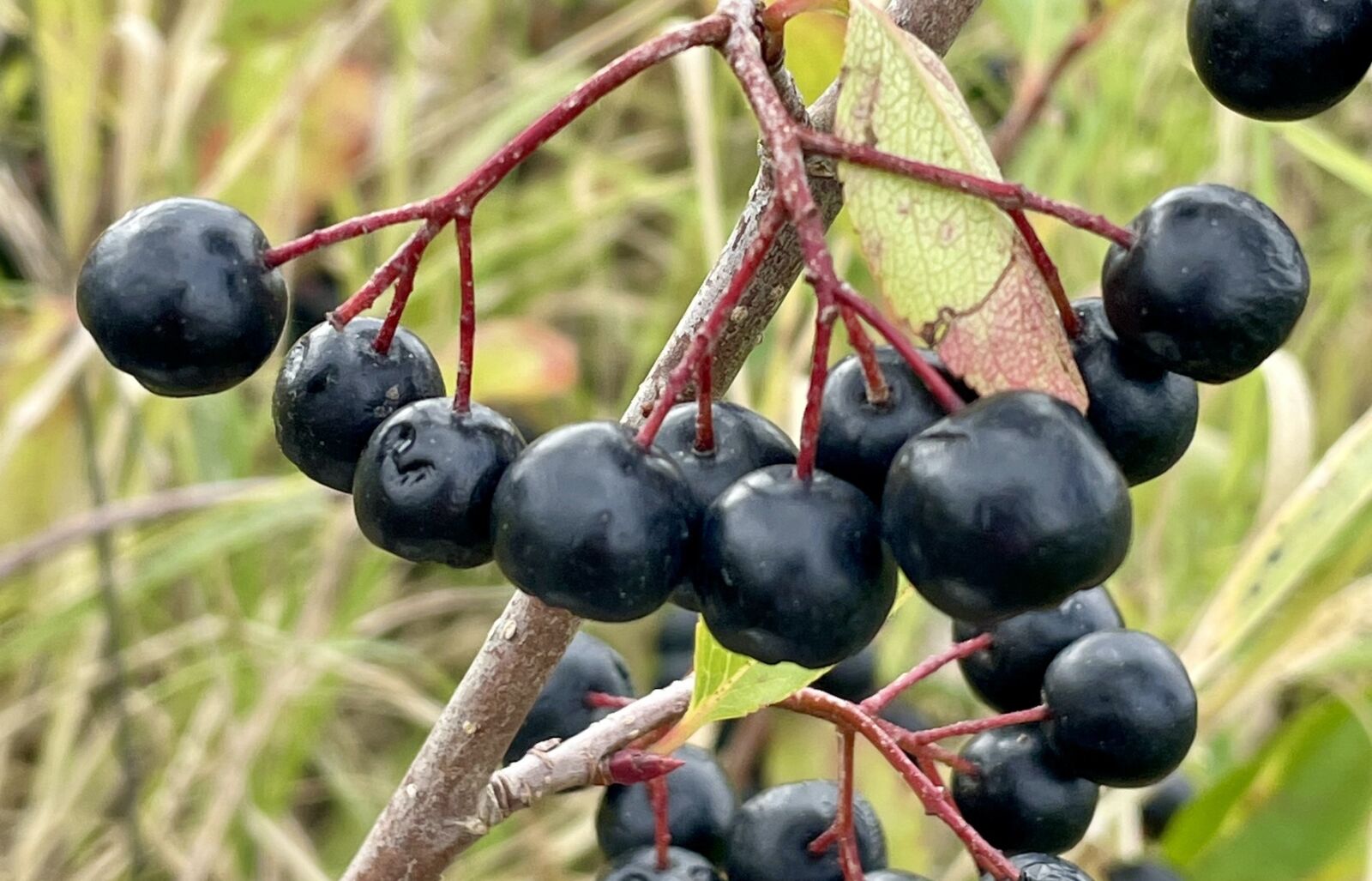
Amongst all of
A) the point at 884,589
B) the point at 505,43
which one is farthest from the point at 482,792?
the point at 505,43

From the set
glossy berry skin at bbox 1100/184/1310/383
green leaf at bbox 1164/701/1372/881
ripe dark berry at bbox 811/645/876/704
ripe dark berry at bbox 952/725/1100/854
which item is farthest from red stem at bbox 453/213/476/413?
green leaf at bbox 1164/701/1372/881

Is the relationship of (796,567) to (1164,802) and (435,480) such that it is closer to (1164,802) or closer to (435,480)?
(435,480)

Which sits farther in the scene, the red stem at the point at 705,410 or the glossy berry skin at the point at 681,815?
the glossy berry skin at the point at 681,815

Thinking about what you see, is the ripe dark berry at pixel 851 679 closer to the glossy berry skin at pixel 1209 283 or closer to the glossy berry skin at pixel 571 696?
the glossy berry skin at pixel 571 696

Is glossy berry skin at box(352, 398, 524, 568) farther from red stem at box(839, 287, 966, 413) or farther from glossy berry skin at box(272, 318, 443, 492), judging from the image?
red stem at box(839, 287, 966, 413)

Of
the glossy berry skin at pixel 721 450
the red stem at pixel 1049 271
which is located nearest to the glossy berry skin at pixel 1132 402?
the red stem at pixel 1049 271

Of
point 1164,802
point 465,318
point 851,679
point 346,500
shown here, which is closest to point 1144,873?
point 851,679
